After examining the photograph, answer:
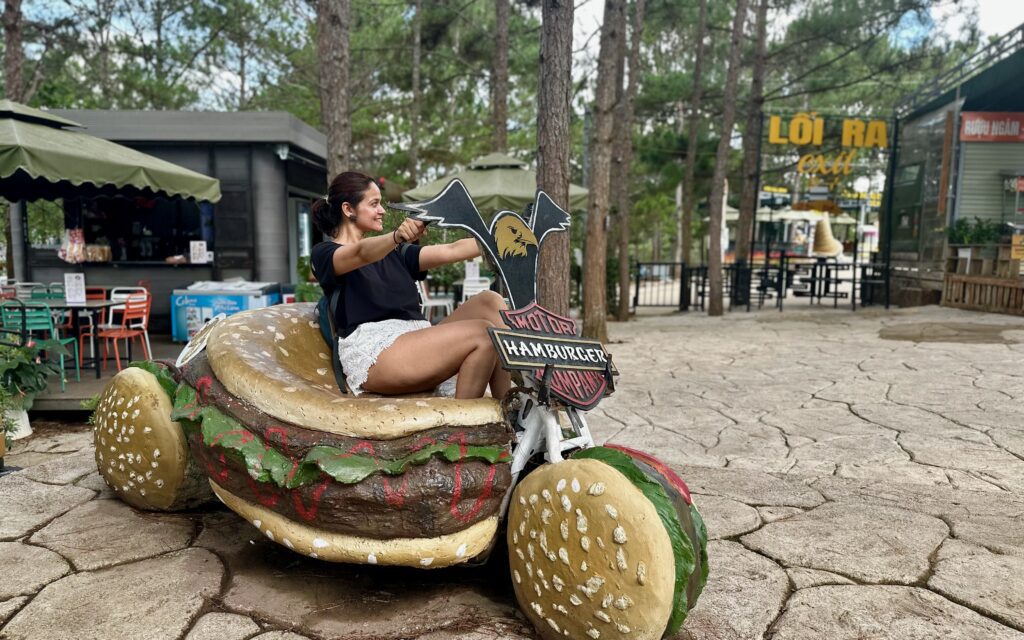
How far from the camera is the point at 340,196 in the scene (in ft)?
8.16

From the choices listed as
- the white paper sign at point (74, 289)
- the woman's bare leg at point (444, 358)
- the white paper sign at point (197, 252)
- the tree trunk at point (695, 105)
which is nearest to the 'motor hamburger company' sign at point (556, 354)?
the woman's bare leg at point (444, 358)

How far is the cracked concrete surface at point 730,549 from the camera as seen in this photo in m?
2.09

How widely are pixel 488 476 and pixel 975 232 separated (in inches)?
479

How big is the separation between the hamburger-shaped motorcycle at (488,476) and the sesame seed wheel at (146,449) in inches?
17.6

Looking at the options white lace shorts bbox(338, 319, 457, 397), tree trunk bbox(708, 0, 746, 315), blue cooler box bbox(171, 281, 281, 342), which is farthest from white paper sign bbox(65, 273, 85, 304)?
tree trunk bbox(708, 0, 746, 315)

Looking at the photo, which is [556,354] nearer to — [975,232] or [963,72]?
[975,232]

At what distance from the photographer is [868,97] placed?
23.2 m

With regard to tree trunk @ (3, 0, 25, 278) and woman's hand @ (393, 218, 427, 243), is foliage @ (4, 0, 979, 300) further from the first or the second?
woman's hand @ (393, 218, 427, 243)

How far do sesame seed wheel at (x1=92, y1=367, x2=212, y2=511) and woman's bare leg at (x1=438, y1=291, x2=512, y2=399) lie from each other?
50.7 inches

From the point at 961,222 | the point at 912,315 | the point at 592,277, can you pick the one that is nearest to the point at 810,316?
the point at 912,315

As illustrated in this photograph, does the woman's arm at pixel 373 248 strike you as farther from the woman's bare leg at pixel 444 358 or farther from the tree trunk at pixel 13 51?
the tree trunk at pixel 13 51

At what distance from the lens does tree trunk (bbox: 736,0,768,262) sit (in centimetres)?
1255

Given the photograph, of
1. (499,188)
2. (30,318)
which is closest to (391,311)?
(30,318)

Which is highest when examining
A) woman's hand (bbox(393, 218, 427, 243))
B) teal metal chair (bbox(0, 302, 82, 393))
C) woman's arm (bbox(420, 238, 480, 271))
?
woman's hand (bbox(393, 218, 427, 243))
